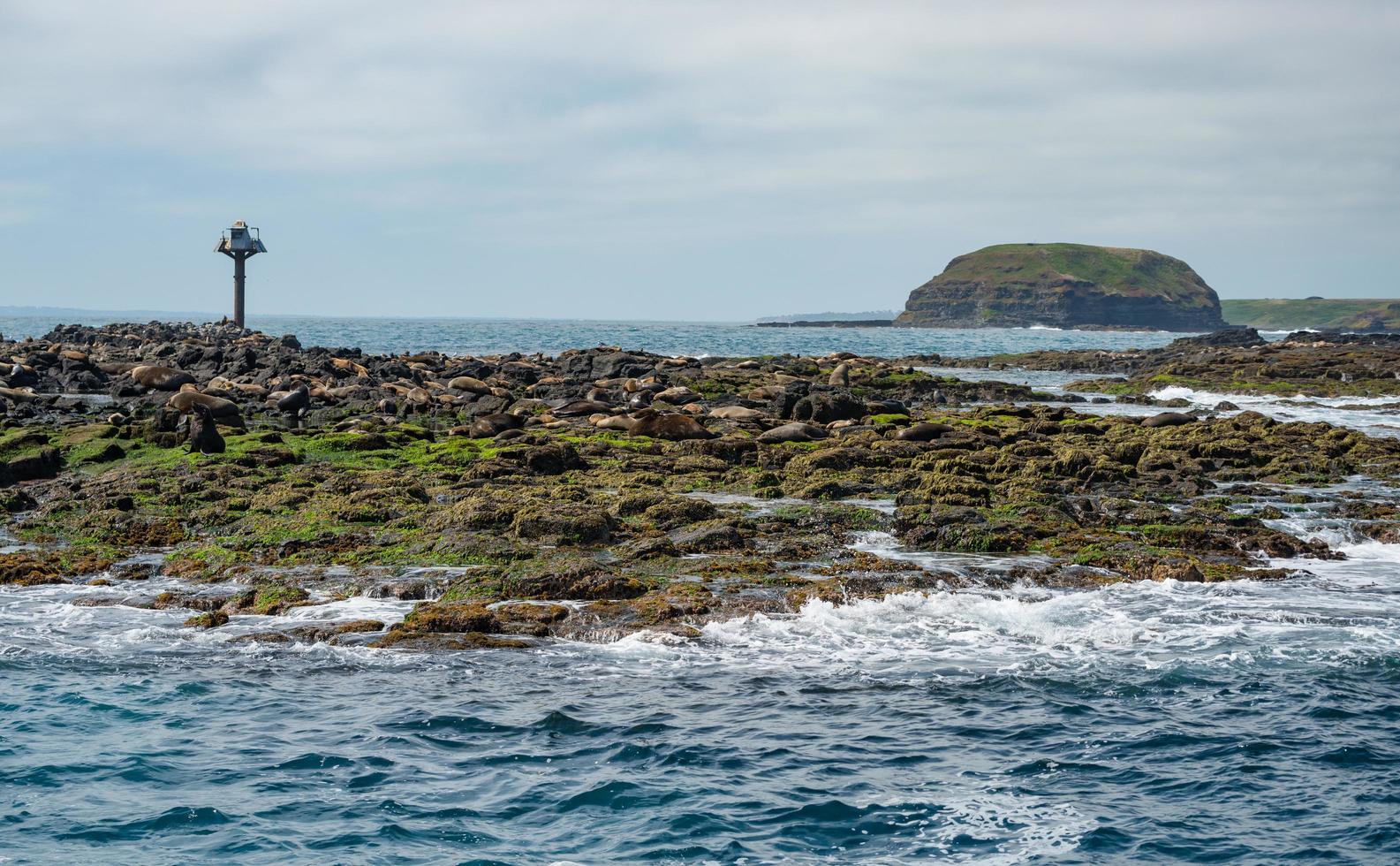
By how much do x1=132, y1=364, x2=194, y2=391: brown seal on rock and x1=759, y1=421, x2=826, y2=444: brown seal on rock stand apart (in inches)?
998

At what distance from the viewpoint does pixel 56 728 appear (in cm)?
1121

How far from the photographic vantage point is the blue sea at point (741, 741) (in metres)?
8.93

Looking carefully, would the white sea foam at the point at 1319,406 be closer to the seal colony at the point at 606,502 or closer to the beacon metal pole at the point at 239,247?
the seal colony at the point at 606,502

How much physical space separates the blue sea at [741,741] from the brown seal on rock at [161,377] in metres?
31.3

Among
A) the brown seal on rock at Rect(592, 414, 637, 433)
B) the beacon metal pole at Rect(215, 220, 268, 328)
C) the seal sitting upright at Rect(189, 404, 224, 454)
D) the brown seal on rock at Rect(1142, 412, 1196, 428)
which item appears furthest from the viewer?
the beacon metal pole at Rect(215, 220, 268, 328)

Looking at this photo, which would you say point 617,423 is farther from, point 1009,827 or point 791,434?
point 1009,827

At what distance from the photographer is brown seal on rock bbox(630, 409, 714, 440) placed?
3059cm

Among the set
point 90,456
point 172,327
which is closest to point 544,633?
point 90,456

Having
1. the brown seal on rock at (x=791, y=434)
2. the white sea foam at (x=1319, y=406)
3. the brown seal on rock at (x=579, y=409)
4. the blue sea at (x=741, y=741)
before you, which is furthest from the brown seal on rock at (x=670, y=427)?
the white sea foam at (x=1319, y=406)

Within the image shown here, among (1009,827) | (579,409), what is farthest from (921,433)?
(1009,827)

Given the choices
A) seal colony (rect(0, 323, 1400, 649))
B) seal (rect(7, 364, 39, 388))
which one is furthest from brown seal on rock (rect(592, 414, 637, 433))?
seal (rect(7, 364, 39, 388))

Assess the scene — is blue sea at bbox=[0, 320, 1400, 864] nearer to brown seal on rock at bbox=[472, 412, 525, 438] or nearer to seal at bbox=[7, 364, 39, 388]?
brown seal on rock at bbox=[472, 412, 525, 438]

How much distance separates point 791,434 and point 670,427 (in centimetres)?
324

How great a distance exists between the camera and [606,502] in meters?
21.3
